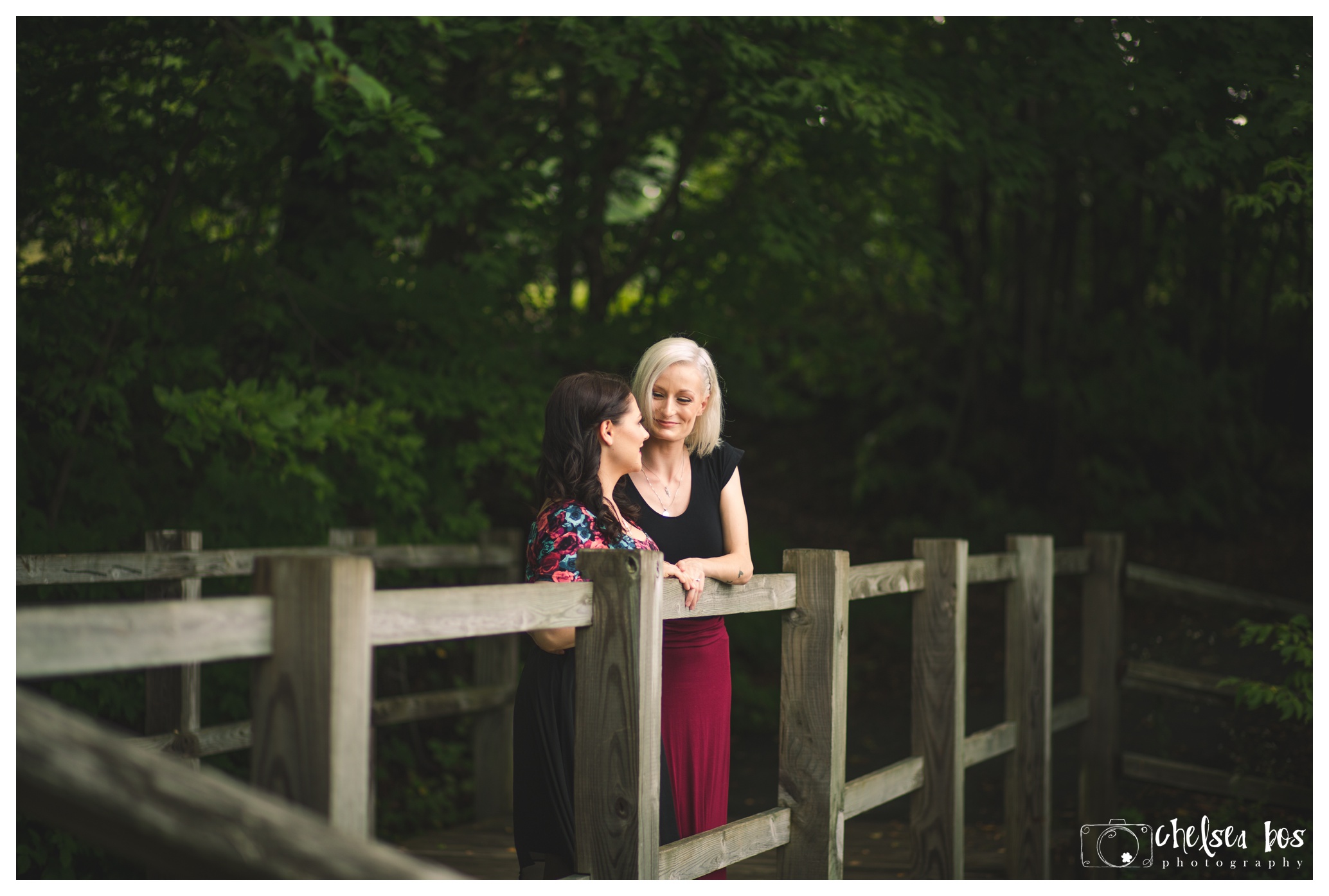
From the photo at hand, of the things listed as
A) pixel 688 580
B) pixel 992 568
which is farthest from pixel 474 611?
pixel 992 568

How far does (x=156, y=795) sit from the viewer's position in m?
1.57

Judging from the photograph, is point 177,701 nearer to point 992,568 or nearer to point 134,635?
point 134,635

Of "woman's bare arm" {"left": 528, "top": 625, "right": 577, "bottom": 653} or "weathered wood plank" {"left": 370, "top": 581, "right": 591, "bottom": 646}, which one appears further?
"woman's bare arm" {"left": 528, "top": 625, "right": 577, "bottom": 653}

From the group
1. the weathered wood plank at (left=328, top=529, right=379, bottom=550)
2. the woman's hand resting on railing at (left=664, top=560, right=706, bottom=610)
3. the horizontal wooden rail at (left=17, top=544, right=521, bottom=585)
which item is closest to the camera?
the woman's hand resting on railing at (left=664, top=560, right=706, bottom=610)

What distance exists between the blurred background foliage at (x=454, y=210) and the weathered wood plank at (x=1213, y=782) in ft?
7.60

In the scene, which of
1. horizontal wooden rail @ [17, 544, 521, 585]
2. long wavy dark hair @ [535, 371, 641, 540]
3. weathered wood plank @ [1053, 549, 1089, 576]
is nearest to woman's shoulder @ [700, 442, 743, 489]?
long wavy dark hair @ [535, 371, 641, 540]

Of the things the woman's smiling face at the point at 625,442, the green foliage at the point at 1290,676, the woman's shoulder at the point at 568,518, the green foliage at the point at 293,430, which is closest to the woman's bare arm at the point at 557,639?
the woman's shoulder at the point at 568,518

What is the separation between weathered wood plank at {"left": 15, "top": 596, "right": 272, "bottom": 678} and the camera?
1.59 meters

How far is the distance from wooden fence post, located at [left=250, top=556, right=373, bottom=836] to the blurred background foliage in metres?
1.20

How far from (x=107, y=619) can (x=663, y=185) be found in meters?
7.25

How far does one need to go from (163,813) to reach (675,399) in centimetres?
229

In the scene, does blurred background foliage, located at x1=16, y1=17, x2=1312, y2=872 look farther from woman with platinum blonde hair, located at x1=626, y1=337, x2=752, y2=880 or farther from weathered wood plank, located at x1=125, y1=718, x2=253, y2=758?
woman with platinum blonde hair, located at x1=626, y1=337, x2=752, y2=880

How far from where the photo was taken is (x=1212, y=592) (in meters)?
5.82

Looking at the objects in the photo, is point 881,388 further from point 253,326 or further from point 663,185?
point 253,326
